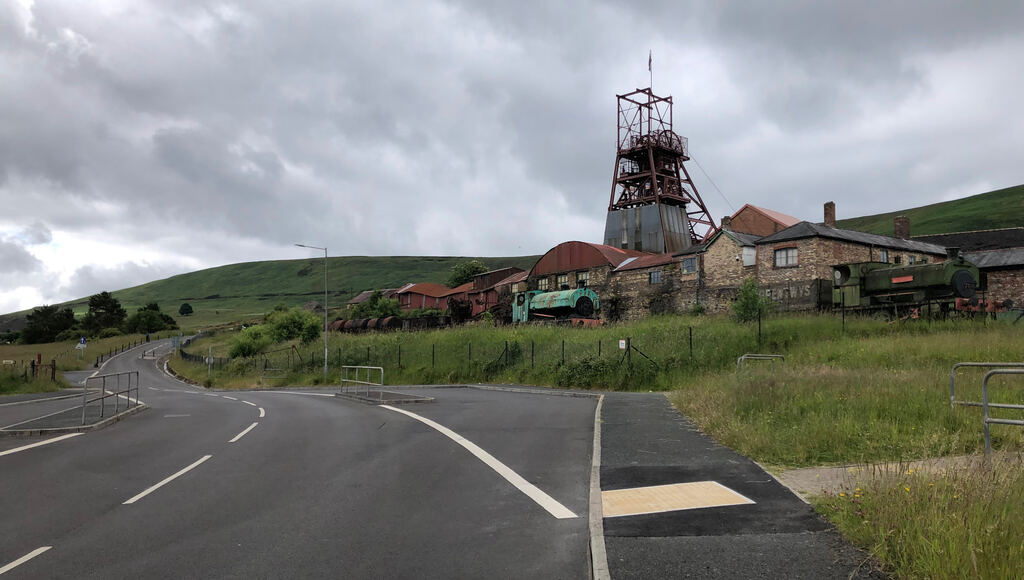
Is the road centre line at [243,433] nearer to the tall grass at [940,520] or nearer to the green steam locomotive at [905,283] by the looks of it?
the tall grass at [940,520]

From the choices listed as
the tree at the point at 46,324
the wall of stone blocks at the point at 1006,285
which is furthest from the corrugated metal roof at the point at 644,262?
the tree at the point at 46,324

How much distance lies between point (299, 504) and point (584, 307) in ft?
141

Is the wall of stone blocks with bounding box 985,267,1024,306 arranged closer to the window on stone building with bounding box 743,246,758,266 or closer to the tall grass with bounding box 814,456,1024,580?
the window on stone building with bounding box 743,246,758,266

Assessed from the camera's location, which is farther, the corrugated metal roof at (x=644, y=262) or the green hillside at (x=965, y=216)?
the green hillside at (x=965, y=216)

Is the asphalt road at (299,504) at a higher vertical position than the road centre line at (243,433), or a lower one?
higher

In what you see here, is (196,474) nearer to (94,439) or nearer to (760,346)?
(94,439)

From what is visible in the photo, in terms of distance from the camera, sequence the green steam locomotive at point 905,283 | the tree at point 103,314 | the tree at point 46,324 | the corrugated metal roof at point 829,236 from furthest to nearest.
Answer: the tree at point 103,314
the tree at point 46,324
the corrugated metal roof at point 829,236
the green steam locomotive at point 905,283

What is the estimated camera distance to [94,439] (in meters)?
13.7

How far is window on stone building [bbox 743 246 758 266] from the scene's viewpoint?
4391cm

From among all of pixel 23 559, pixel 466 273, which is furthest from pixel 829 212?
pixel 466 273

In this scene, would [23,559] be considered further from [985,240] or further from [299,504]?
[985,240]

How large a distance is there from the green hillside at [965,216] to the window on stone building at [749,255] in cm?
6332

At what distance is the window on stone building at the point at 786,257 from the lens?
136ft

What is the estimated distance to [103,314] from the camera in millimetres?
130875
